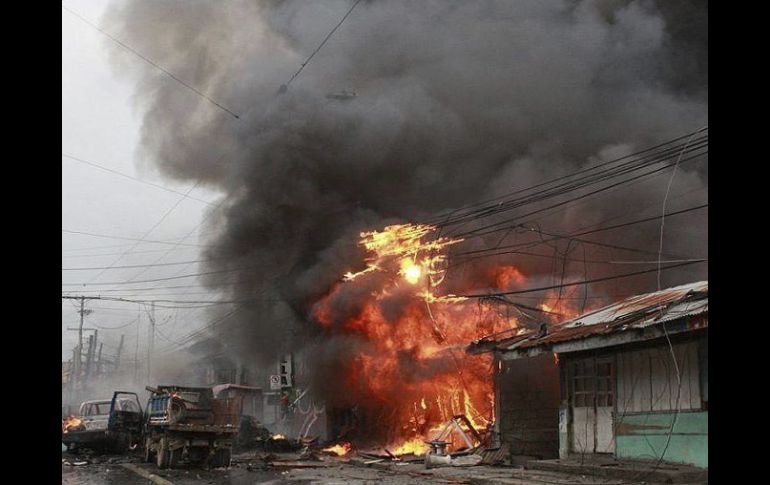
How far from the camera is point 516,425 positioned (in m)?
16.7

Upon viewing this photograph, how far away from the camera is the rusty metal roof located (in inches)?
462

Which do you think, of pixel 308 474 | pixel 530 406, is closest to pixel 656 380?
pixel 530 406

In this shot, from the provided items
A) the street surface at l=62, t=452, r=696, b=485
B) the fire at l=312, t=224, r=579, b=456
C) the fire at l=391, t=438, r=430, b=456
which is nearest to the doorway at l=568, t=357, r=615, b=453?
the street surface at l=62, t=452, r=696, b=485

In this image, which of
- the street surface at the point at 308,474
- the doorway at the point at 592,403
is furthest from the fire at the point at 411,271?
the doorway at the point at 592,403

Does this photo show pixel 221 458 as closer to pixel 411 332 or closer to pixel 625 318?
pixel 411 332

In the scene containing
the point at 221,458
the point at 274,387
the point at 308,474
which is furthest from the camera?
the point at 274,387

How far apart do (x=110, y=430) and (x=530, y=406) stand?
13.2 m

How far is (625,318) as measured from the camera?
512 inches

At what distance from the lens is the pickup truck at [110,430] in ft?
70.3

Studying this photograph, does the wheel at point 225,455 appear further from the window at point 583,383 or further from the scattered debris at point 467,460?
the window at point 583,383

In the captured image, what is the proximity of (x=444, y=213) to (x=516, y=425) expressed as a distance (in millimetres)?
9327

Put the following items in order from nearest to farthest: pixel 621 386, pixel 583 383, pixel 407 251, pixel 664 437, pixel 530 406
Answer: pixel 664 437 < pixel 621 386 < pixel 583 383 < pixel 530 406 < pixel 407 251

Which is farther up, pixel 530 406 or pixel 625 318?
pixel 625 318

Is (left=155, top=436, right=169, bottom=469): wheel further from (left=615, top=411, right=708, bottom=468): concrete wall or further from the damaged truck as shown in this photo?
(left=615, top=411, right=708, bottom=468): concrete wall
